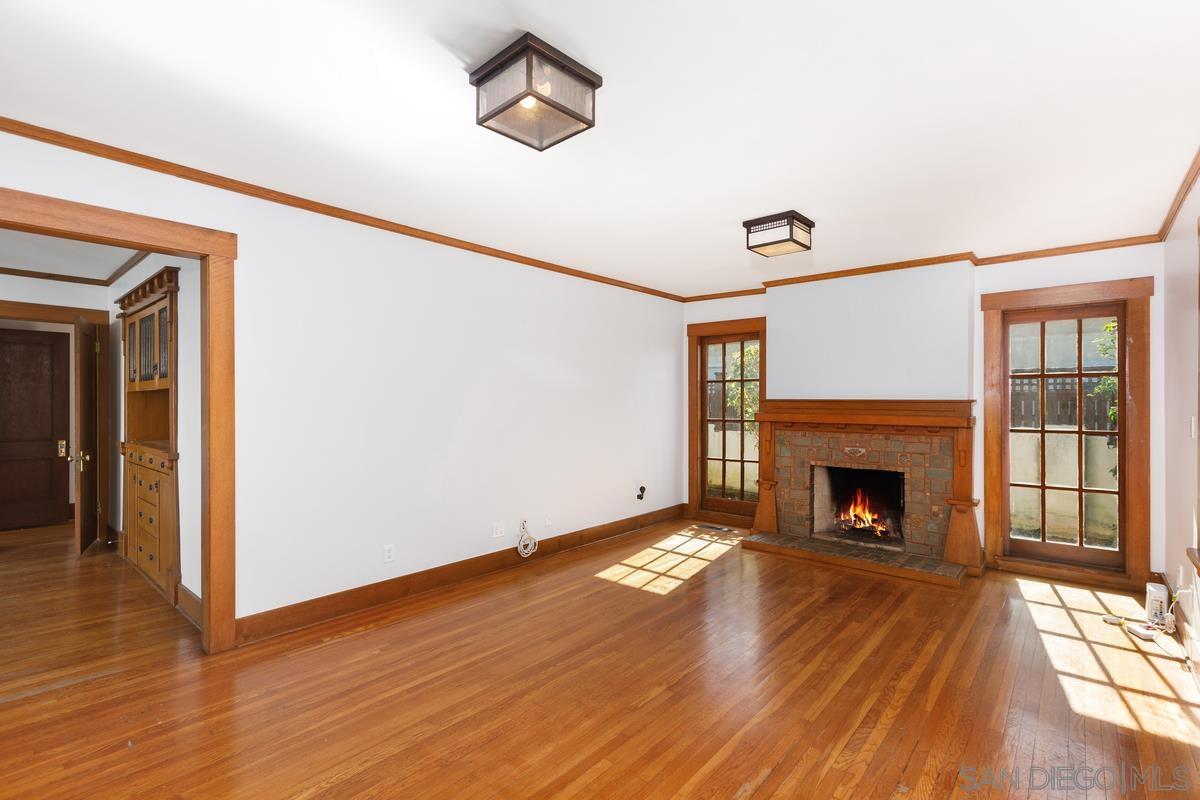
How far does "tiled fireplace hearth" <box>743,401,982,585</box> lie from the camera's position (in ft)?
15.4

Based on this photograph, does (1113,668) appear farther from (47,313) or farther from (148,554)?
(47,313)

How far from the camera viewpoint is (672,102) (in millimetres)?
2363

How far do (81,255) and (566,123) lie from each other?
4.82 m

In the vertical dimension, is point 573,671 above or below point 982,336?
below

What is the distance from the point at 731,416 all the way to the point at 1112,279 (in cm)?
343

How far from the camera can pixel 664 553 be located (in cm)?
525

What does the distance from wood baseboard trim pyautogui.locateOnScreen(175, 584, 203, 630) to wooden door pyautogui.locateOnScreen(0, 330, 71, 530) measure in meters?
4.14

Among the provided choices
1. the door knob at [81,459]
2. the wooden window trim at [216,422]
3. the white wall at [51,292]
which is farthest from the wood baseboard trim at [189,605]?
the white wall at [51,292]

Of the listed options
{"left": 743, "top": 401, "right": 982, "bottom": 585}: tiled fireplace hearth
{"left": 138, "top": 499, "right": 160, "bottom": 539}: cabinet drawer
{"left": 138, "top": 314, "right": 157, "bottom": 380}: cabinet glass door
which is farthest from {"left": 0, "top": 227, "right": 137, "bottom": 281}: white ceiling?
{"left": 743, "top": 401, "right": 982, "bottom": 585}: tiled fireplace hearth

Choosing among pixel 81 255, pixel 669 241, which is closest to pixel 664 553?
pixel 669 241

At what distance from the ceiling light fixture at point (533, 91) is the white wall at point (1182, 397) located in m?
3.31

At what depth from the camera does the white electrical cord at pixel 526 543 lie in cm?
481

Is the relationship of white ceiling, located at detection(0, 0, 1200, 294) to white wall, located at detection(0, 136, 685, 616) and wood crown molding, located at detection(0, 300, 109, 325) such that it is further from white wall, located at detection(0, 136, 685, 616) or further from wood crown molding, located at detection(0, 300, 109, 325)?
wood crown molding, located at detection(0, 300, 109, 325)

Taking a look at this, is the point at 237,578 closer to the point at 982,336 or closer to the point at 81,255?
the point at 81,255
